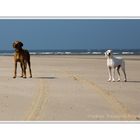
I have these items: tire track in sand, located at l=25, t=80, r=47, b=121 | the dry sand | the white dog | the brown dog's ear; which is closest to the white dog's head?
the white dog

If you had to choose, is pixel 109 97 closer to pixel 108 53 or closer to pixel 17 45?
pixel 108 53

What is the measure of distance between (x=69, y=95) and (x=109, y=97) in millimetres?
694

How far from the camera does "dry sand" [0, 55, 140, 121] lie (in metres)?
10.4

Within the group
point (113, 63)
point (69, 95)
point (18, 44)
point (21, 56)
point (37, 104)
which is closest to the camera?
point (37, 104)

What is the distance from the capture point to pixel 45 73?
14664 mm

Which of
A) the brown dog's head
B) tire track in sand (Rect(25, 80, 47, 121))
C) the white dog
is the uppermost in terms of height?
the brown dog's head

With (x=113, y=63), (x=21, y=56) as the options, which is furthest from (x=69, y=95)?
(x=113, y=63)

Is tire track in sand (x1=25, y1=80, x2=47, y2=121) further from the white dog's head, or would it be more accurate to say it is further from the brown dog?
the white dog's head

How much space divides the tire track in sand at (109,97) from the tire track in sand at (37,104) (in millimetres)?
779

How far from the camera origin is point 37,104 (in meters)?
11.0

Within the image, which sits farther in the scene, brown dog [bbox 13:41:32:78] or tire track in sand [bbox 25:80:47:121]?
brown dog [bbox 13:41:32:78]

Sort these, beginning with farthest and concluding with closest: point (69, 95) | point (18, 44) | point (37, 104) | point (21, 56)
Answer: point (21, 56) < point (69, 95) < point (18, 44) < point (37, 104)
